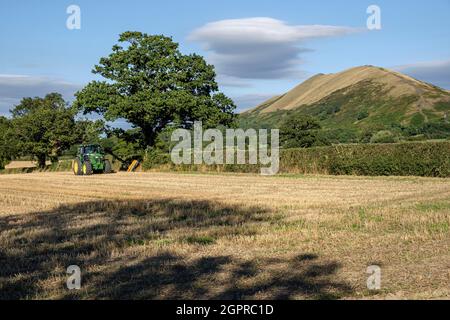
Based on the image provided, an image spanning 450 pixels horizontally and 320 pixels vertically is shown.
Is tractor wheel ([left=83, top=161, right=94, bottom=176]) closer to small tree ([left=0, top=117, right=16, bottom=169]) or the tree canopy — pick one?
the tree canopy

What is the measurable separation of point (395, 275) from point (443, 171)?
21.5 metres

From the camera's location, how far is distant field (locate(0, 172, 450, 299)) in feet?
20.8

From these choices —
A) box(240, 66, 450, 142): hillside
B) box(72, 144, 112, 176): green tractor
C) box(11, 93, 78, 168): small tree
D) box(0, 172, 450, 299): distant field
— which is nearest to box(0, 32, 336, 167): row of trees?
box(72, 144, 112, 176): green tractor

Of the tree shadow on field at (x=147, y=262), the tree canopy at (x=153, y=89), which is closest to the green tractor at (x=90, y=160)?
the tree canopy at (x=153, y=89)

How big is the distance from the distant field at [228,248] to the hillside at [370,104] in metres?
57.1

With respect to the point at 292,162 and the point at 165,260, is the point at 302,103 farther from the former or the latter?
the point at 165,260

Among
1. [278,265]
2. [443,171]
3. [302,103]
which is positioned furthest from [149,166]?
[302,103]

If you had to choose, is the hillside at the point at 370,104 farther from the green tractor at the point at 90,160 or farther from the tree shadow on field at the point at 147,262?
the tree shadow on field at the point at 147,262

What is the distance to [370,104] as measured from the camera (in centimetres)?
11512

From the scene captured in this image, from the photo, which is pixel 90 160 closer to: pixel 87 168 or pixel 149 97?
pixel 87 168

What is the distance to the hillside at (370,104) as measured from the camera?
90.4 metres

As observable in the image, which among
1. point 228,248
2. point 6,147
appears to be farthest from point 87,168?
point 6,147

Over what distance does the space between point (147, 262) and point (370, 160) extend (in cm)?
2363
